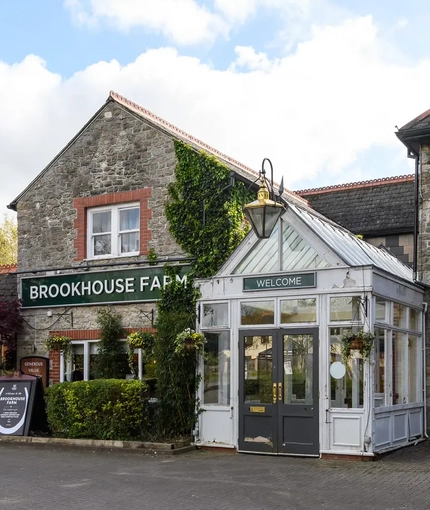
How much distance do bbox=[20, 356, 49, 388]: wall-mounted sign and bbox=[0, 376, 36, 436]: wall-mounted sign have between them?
60.0 inches

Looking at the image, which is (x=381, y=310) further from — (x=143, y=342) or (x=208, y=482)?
(x=143, y=342)

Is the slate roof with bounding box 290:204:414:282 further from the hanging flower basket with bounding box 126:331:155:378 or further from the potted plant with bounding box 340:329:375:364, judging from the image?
the hanging flower basket with bounding box 126:331:155:378

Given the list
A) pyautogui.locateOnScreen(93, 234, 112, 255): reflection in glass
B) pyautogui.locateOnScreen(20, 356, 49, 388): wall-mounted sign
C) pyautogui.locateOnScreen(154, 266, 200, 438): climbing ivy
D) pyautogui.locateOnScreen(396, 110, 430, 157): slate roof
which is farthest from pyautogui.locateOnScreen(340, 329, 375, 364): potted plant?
pyautogui.locateOnScreen(20, 356, 49, 388): wall-mounted sign

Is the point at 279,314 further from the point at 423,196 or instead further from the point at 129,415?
the point at 423,196

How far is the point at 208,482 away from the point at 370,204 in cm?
1355

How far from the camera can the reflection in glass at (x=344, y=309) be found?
528 inches

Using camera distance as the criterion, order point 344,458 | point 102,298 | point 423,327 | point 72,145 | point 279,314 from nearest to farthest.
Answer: point 344,458 < point 279,314 < point 423,327 < point 102,298 < point 72,145

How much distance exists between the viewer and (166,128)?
17.7m

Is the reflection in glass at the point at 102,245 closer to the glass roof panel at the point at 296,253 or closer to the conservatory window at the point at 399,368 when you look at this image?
the glass roof panel at the point at 296,253

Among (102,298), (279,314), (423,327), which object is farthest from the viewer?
(102,298)

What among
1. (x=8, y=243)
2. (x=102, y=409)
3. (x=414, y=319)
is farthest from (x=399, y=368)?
(x=8, y=243)

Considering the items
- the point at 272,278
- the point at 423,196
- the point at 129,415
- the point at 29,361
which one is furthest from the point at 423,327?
the point at 29,361

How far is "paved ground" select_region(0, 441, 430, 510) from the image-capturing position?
9.80 meters

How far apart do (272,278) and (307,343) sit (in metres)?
1.37
